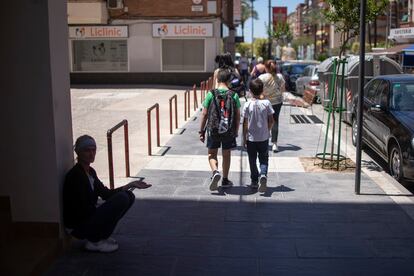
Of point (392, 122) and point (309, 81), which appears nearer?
point (392, 122)

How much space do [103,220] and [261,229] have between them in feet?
5.81

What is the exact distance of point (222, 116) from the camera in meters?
7.41

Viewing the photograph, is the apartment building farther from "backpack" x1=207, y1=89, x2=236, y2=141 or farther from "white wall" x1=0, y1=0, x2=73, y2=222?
"white wall" x1=0, y1=0, x2=73, y2=222

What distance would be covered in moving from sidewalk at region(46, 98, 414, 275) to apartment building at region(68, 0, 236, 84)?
2173 centimetres

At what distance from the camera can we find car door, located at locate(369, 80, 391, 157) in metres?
9.26

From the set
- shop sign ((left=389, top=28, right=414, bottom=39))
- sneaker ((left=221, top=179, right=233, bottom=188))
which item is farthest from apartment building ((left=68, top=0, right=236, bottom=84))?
sneaker ((left=221, top=179, right=233, bottom=188))

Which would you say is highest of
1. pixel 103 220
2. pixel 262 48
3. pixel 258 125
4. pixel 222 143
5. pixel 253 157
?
pixel 262 48

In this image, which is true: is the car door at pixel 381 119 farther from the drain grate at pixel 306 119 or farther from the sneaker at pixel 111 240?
the sneaker at pixel 111 240

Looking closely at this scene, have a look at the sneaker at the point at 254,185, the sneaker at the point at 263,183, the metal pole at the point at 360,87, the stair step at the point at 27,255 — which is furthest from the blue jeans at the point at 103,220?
the metal pole at the point at 360,87

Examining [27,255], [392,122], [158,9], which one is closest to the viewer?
[27,255]

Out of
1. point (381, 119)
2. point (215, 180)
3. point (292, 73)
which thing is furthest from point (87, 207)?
point (292, 73)

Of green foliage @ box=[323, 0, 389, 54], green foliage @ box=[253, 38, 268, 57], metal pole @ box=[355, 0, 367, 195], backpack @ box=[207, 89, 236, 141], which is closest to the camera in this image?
metal pole @ box=[355, 0, 367, 195]

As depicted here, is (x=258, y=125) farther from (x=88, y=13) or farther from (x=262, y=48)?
(x=262, y=48)

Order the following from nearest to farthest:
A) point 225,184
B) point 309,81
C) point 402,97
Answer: point 225,184 → point 402,97 → point 309,81
